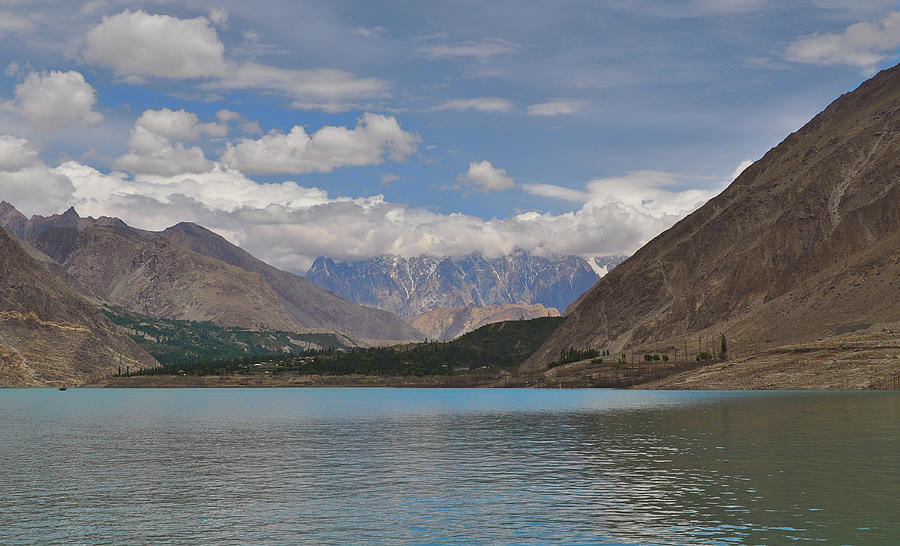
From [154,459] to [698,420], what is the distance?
92.8 metres

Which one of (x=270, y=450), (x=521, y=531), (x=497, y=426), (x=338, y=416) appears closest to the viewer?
(x=521, y=531)

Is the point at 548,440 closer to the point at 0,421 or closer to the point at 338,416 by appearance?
the point at 338,416

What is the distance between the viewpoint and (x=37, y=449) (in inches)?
4419

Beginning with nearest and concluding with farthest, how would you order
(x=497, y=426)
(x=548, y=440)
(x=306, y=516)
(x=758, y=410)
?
(x=306, y=516) < (x=548, y=440) < (x=497, y=426) < (x=758, y=410)

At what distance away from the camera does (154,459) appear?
9944 cm

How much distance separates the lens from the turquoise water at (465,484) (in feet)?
185

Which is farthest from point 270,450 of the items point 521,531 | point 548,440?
point 521,531

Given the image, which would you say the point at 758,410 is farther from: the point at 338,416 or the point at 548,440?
the point at 338,416

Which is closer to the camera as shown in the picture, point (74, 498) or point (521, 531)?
point (521, 531)

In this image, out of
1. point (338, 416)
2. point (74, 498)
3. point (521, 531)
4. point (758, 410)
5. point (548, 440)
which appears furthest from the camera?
point (338, 416)

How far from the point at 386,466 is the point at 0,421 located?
4778 inches

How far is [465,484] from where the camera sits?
253ft

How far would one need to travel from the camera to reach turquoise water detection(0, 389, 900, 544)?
56438 millimetres

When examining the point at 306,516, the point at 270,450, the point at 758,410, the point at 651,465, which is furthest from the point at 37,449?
the point at 758,410
